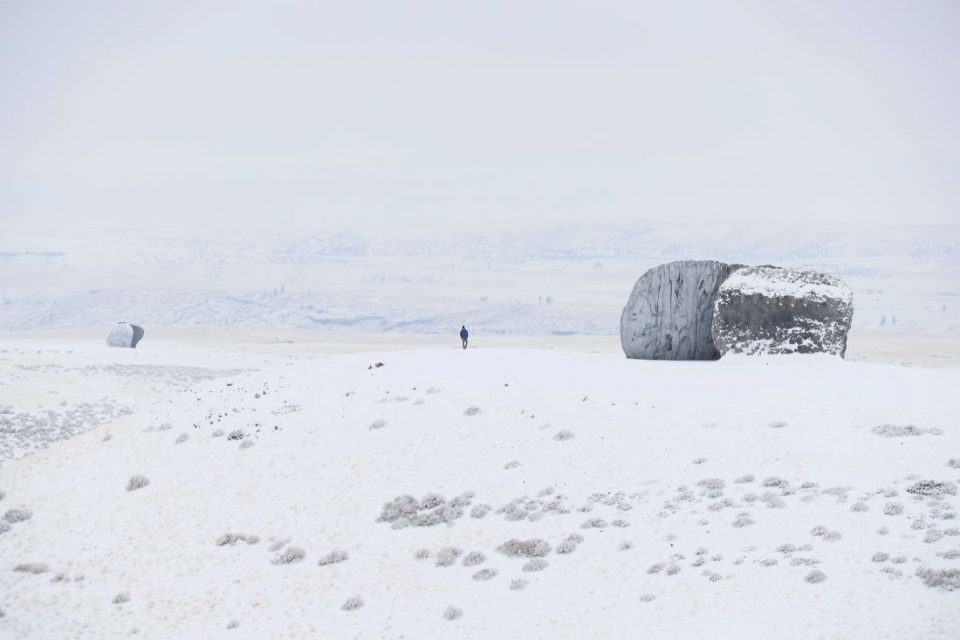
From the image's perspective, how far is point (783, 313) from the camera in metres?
29.2

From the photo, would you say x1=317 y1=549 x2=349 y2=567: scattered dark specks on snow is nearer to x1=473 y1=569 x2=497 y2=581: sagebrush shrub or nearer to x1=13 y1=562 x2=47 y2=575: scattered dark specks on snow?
x1=473 y1=569 x2=497 y2=581: sagebrush shrub

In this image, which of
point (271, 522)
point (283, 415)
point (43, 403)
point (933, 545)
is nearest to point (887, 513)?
point (933, 545)

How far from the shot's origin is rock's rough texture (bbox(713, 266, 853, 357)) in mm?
29172

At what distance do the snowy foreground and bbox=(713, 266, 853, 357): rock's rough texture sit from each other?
75 centimetres

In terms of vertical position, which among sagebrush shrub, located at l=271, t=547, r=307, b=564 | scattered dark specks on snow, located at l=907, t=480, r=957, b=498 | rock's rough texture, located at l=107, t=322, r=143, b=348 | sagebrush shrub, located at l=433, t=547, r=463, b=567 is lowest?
rock's rough texture, located at l=107, t=322, r=143, b=348

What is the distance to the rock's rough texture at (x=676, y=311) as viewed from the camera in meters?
31.5

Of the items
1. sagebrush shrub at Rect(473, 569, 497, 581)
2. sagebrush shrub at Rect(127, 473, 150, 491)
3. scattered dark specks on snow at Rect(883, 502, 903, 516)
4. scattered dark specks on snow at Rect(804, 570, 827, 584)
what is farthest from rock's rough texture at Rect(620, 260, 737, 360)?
scattered dark specks on snow at Rect(804, 570, 827, 584)

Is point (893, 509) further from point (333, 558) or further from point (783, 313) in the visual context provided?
point (783, 313)

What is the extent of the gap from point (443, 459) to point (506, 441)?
1.71 m

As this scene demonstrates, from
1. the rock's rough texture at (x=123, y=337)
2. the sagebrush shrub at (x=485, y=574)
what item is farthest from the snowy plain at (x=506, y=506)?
the rock's rough texture at (x=123, y=337)

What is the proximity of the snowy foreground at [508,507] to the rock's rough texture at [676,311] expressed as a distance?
1.61 meters

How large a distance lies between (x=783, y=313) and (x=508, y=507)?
12.0 meters

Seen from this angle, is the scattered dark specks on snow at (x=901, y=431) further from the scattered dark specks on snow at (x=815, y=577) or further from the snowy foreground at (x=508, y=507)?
the scattered dark specks on snow at (x=815, y=577)

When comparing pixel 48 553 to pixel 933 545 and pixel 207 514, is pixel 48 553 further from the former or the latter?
pixel 933 545
